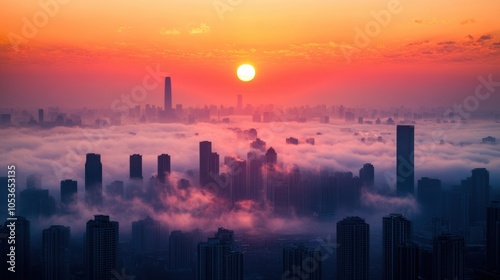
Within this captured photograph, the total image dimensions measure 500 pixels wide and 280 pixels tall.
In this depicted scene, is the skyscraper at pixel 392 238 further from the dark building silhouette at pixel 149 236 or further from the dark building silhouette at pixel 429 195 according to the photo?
the dark building silhouette at pixel 149 236

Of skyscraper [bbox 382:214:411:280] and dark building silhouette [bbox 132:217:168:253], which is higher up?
skyscraper [bbox 382:214:411:280]

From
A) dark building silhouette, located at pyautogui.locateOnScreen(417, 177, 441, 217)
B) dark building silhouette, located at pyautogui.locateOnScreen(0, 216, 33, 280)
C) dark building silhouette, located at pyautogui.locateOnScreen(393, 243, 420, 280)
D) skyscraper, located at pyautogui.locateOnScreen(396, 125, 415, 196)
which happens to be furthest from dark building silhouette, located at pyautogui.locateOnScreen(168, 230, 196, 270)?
skyscraper, located at pyautogui.locateOnScreen(396, 125, 415, 196)

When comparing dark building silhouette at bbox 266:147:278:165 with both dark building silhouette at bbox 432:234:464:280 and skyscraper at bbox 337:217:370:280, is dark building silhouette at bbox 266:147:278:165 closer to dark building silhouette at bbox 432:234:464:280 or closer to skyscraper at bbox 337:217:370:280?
skyscraper at bbox 337:217:370:280

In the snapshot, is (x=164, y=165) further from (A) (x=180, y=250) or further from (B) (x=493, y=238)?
(B) (x=493, y=238)

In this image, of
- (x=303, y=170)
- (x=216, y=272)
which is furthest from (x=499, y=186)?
(x=216, y=272)

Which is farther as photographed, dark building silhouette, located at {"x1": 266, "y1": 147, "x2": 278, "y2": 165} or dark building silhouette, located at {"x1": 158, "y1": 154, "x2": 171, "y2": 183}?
dark building silhouette, located at {"x1": 266, "y1": 147, "x2": 278, "y2": 165}

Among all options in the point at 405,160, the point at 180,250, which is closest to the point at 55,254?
the point at 180,250

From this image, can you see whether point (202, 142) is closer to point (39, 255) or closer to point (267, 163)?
point (267, 163)

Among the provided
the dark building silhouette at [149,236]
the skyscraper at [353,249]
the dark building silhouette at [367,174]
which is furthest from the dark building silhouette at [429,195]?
the dark building silhouette at [149,236]
